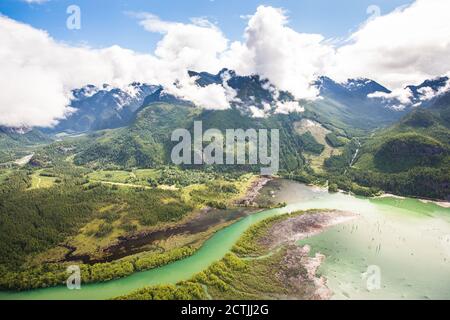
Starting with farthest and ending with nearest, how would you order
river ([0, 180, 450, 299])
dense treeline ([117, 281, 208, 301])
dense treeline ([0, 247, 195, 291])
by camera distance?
dense treeline ([0, 247, 195, 291]) < river ([0, 180, 450, 299]) < dense treeline ([117, 281, 208, 301])

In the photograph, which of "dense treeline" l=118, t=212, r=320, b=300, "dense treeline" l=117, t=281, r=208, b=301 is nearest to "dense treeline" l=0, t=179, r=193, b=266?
"dense treeline" l=117, t=281, r=208, b=301

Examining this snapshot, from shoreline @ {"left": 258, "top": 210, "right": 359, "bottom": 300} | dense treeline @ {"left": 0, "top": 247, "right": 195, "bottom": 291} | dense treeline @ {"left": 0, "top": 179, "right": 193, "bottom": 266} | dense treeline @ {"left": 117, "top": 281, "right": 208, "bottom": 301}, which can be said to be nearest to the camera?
dense treeline @ {"left": 117, "top": 281, "right": 208, "bottom": 301}

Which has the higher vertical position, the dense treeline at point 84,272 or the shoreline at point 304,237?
the shoreline at point 304,237

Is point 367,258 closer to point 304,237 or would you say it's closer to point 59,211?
point 304,237

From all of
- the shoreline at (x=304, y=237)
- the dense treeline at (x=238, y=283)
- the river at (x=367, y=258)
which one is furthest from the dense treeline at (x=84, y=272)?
the shoreline at (x=304, y=237)

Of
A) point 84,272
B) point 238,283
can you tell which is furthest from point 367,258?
point 84,272

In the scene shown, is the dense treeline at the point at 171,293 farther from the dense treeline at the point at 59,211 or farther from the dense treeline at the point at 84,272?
the dense treeline at the point at 59,211

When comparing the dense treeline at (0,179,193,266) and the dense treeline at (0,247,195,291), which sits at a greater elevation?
the dense treeline at (0,179,193,266)

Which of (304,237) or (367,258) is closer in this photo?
(367,258)

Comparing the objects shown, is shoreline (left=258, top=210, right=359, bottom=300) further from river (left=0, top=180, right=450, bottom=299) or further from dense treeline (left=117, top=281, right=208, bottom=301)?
dense treeline (left=117, top=281, right=208, bottom=301)

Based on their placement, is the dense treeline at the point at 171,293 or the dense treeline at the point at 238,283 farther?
the dense treeline at the point at 238,283
